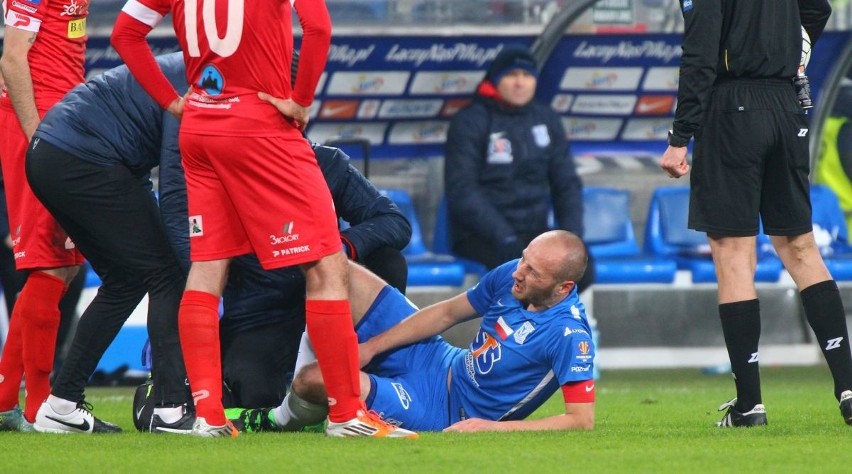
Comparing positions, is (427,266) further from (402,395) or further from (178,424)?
(178,424)

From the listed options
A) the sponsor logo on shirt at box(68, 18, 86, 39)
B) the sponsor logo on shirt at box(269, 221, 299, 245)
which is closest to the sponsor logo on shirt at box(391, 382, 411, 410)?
the sponsor logo on shirt at box(269, 221, 299, 245)

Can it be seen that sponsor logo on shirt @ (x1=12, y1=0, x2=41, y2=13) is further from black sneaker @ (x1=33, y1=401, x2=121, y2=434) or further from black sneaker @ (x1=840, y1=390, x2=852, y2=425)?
black sneaker @ (x1=840, y1=390, x2=852, y2=425)

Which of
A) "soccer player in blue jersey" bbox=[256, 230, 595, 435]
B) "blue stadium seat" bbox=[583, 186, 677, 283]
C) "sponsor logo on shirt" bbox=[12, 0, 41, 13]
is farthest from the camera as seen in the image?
"blue stadium seat" bbox=[583, 186, 677, 283]

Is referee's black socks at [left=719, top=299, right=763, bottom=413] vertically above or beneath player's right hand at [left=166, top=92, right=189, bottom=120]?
beneath

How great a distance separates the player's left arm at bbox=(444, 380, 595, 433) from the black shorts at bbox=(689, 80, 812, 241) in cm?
77

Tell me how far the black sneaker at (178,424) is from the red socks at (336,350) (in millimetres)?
644

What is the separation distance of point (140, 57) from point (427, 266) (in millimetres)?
4427

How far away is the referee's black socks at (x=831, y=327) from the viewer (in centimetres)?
514

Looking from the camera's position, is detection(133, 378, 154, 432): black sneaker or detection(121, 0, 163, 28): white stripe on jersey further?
detection(133, 378, 154, 432): black sneaker

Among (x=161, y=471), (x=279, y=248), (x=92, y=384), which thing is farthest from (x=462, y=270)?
(x=161, y=471)

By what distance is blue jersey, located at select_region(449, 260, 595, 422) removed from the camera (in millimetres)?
4954

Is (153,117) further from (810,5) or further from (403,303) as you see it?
(810,5)

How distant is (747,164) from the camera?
514 centimetres

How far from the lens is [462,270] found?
9.09 metres
